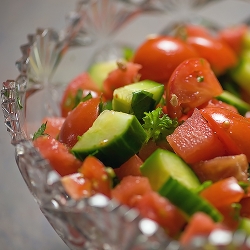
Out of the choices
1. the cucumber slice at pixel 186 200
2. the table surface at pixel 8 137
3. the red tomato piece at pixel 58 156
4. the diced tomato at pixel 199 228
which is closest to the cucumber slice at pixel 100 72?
the table surface at pixel 8 137

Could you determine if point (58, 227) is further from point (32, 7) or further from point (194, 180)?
point (32, 7)

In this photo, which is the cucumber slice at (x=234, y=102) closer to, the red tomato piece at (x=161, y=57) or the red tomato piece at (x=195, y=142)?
the red tomato piece at (x=161, y=57)

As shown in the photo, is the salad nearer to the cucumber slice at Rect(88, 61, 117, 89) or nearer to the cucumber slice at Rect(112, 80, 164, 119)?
the cucumber slice at Rect(112, 80, 164, 119)

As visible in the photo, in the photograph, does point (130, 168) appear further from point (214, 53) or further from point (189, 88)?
point (214, 53)

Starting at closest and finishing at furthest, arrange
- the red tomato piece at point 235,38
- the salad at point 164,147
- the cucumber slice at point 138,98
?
1. the salad at point 164,147
2. the cucumber slice at point 138,98
3. the red tomato piece at point 235,38

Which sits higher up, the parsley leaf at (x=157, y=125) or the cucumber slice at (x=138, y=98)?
the cucumber slice at (x=138, y=98)

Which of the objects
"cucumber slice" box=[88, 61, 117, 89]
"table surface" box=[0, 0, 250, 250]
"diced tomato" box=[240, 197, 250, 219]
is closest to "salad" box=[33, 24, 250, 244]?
"diced tomato" box=[240, 197, 250, 219]
